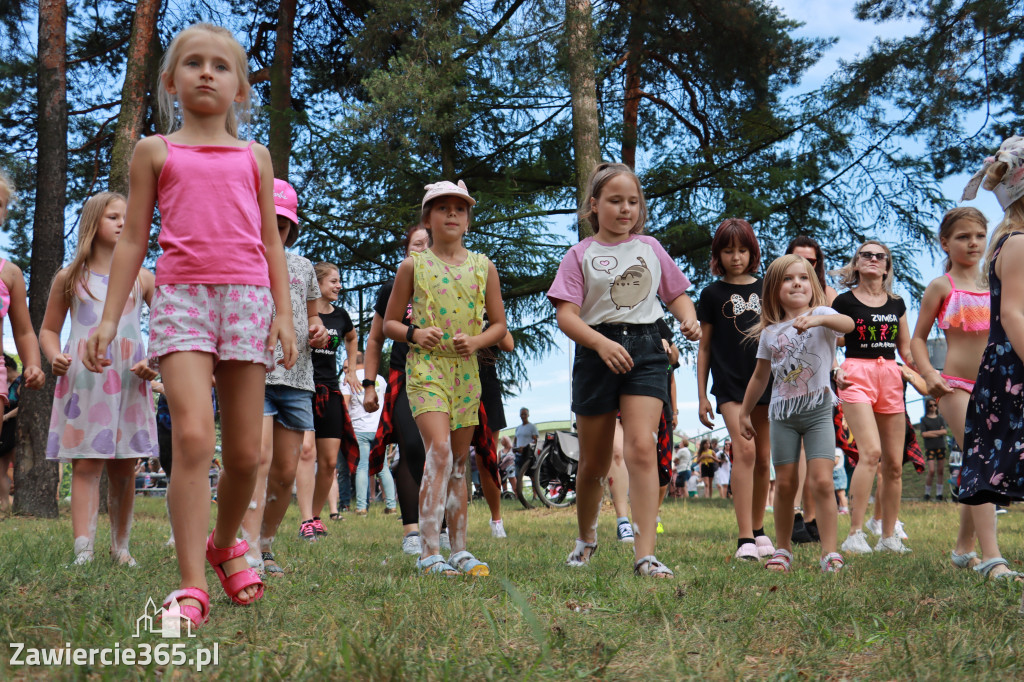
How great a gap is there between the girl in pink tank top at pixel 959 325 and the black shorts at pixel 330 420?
383cm

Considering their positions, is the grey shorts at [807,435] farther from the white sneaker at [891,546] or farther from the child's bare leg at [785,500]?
the white sneaker at [891,546]

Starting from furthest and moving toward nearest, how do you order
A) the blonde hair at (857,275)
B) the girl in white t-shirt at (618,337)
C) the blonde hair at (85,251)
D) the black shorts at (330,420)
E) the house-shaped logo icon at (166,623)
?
the black shorts at (330,420)
the blonde hair at (857,275)
the blonde hair at (85,251)
the girl in white t-shirt at (618,337)
the house-shaped logo icon at (166,623)

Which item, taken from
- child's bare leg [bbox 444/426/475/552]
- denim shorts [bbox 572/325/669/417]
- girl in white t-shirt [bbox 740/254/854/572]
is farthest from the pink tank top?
girl in white t-shirt [bbox 740/254/854/572]

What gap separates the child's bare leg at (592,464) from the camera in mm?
4543

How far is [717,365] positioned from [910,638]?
11.2ft

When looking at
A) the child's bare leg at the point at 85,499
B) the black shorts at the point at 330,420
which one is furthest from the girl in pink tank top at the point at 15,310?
the black shorts at the point at 330,420

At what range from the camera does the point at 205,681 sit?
214 centimetres

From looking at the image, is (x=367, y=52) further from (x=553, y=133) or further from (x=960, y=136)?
(x=960, y=136)

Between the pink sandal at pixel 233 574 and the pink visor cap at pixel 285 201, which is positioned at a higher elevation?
the pink visor cap at pixel 285 201

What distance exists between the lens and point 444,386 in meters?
4.28

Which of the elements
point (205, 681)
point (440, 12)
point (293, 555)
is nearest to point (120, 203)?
point (293, 555)

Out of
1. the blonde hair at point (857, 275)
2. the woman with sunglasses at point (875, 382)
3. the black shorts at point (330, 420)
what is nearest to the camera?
the woman with sunglasses at point (875, 382)

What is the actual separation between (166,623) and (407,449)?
281 centimetres

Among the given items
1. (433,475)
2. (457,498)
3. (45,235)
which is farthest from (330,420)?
(45,235)
